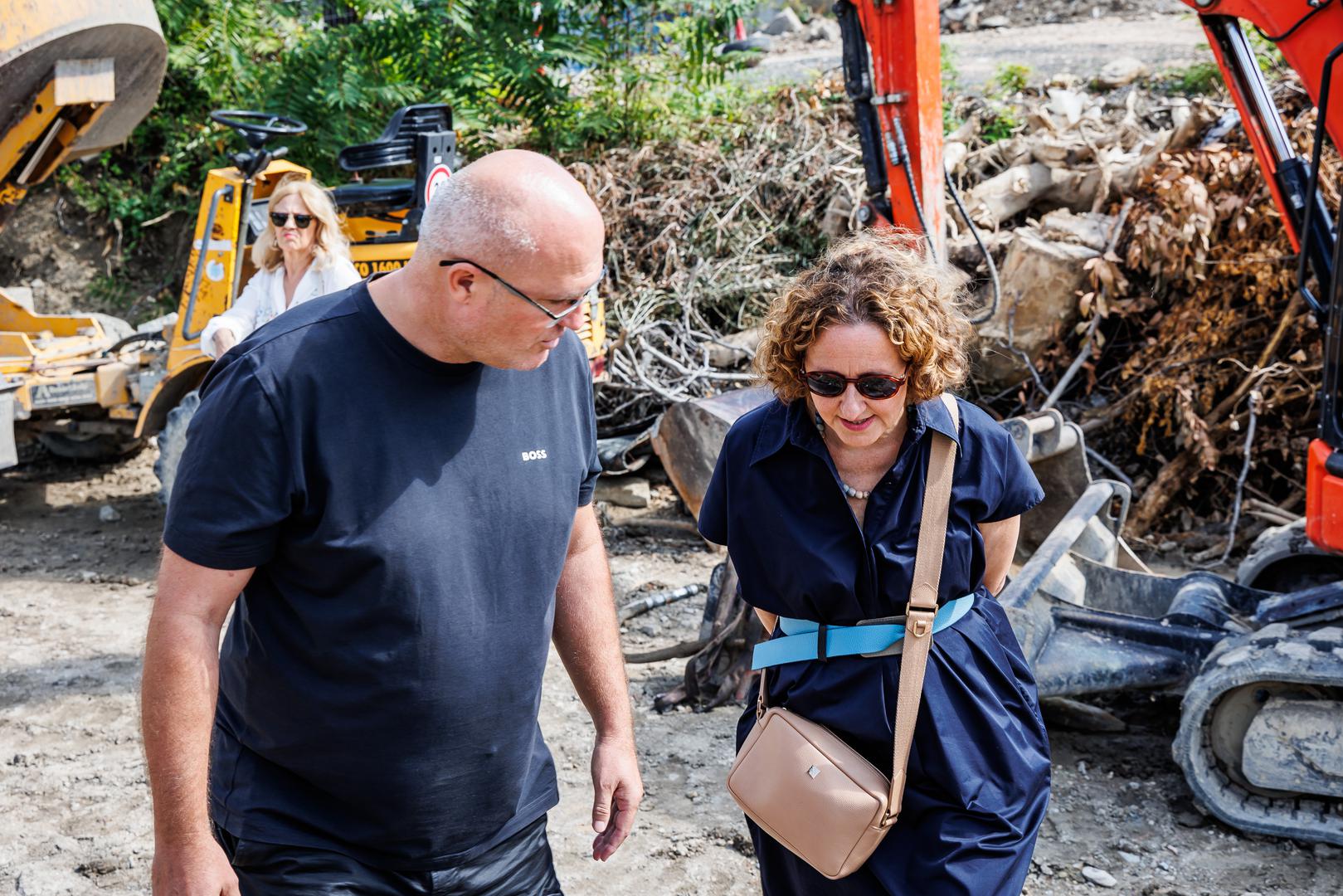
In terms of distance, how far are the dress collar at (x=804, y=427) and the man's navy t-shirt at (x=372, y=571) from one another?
44 cm

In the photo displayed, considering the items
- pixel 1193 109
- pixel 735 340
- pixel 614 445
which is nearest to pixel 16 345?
pixel 614 445

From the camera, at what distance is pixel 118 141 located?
750 centimetres

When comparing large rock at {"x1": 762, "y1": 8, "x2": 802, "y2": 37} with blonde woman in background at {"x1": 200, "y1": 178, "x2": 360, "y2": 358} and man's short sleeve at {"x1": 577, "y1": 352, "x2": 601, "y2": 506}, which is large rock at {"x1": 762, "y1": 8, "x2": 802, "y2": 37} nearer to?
blonde woman in background at {"x1": 200, "y1": 178, "x2": 360, "y2": 358}

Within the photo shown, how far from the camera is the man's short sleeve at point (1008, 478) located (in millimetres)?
2348

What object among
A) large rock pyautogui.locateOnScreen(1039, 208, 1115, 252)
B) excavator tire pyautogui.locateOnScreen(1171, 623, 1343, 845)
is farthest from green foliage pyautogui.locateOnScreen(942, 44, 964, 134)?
excavator tire pyautogui.locateOnScreen(1171, 623, 1343, 845)

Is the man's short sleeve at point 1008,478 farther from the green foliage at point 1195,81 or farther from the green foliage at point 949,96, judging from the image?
the green foliage at point 1195,81

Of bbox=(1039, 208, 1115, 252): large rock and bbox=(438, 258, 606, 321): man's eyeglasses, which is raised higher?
bbox=(1039, 208, 1115, 252): large rock

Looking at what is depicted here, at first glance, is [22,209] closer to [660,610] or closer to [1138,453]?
[660,610]

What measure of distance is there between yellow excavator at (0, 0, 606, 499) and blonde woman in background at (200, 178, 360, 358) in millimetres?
898

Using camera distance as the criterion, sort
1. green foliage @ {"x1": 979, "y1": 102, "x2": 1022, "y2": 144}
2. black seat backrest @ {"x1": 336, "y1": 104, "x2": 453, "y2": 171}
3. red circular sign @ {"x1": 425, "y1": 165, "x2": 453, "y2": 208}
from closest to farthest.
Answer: red circular sign @ {"x1": 425, "y1": 165, "x2": 453, "y2": 208}, black seat backrest @ {"x1": 336, "y1": 104, "x2": 453, "y2": 171}, green foliage @ {"x1": 979, "y1": 102, "x2": 1022, "y2": 144}

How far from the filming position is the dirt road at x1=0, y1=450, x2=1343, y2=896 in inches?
145

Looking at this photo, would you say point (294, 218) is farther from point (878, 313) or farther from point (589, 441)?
point (878, 313)

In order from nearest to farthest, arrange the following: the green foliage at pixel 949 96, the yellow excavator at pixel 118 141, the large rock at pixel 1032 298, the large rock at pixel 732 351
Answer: the yellow excavator at pixel 118 141, the large rock at pixel 1032 298, the large rock at pixel 732 351, the green foliage at pixel 949 96

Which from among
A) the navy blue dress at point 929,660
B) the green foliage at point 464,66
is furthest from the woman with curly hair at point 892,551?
the green foliage at point 464,66
